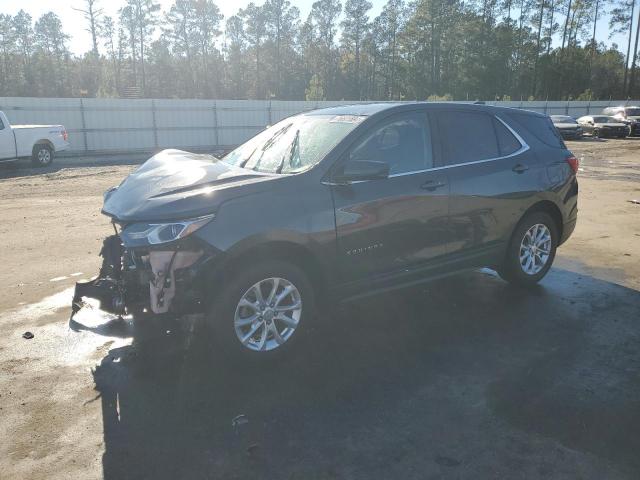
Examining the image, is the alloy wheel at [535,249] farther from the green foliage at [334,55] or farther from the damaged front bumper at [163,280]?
the green foliage at [334,55]

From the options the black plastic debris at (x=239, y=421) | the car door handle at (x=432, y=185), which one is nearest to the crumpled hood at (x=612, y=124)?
the car door handle at (x=432, y=185)

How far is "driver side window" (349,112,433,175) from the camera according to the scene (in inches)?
173

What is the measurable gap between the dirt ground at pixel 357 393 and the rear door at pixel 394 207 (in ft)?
2.19

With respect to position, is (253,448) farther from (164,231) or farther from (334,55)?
(334,55)

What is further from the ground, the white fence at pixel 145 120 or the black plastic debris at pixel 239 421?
the white fence at pixel 145 120

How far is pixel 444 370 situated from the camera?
3900mm

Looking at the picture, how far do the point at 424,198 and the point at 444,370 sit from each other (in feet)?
4.80

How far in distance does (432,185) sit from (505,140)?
4.11ft

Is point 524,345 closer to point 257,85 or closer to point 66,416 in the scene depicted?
point 66,416

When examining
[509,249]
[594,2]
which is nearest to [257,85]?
[594,2]

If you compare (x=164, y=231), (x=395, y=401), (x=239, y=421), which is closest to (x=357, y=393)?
(x=395, y=401)

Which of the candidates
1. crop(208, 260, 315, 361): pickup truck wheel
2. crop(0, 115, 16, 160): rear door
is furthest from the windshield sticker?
crop(0, 115, 16, 160): rear door

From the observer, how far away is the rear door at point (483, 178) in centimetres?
482

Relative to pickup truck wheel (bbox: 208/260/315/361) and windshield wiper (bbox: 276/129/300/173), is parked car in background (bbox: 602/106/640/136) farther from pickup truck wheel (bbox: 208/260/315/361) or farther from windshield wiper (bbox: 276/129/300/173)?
pickup truck wheel (bbox: 208/260/315/361)
